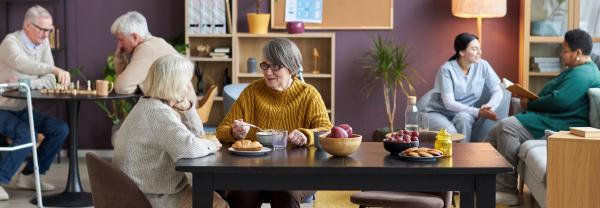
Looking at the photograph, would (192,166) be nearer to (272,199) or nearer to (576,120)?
(272,199)

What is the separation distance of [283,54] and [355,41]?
370cm

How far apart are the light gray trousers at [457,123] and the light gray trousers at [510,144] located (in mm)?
432

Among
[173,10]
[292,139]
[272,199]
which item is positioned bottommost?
[272,199]

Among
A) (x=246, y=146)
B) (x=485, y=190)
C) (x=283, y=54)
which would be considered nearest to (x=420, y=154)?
(x=485, y=190)

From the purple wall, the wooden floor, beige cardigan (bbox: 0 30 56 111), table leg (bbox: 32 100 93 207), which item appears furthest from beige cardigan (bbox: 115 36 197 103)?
the purple wall

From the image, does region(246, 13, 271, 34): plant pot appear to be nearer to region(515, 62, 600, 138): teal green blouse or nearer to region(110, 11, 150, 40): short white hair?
region(110, 11, 150, 40): short white hair

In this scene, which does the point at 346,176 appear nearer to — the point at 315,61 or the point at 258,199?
the point at 258,199

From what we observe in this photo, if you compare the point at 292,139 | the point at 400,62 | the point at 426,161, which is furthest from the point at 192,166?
the point at 400,62

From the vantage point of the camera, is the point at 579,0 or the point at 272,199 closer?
the point at 272,199

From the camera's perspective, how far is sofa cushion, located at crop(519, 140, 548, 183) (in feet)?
17.9

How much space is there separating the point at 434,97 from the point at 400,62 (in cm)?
69

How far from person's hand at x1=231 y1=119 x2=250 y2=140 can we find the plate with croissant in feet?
0.95

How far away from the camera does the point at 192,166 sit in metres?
3.58

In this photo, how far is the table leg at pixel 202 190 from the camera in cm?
361
